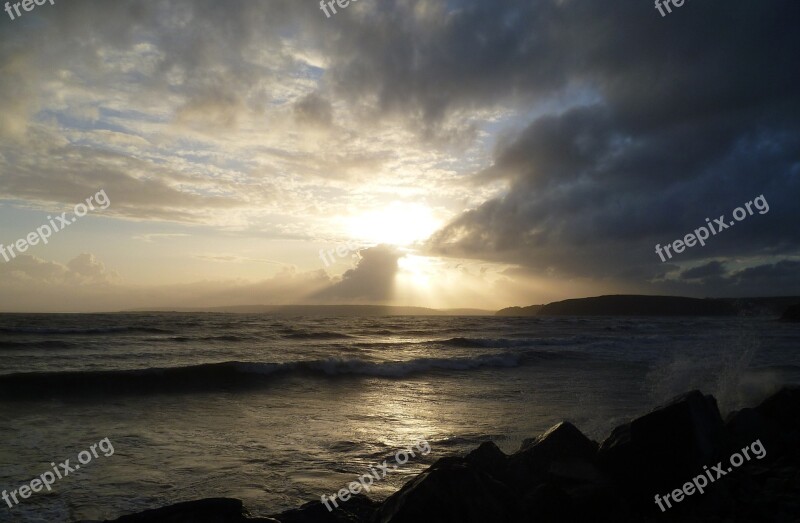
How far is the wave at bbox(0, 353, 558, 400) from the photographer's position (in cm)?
1691

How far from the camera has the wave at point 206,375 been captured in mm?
16906

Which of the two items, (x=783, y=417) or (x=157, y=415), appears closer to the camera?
(x=783, y=417)

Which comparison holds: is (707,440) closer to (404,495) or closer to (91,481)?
(404,495)

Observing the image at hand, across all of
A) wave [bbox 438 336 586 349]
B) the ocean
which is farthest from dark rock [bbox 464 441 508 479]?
wave [bbox 438 336 586 349]

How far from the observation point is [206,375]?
20125mm

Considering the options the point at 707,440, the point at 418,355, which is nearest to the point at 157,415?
the point at 707,440

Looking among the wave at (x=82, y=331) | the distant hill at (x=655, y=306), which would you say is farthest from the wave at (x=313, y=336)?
the distant hill at (x=655, y=306)

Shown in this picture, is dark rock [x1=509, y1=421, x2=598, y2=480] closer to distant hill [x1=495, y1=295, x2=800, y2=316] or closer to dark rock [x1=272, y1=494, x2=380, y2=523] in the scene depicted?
dark rock [x1=272, y1=494, x2=380, y2=523]

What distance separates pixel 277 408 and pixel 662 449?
35.7ft

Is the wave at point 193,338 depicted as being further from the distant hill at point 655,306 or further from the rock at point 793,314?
the distant hill at point 655,306

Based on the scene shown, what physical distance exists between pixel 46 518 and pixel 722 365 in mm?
23873

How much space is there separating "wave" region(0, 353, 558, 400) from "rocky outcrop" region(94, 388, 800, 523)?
Answer: 13.8 m

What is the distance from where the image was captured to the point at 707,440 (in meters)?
7.01

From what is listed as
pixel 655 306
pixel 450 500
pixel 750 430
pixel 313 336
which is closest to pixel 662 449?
pixel 750 430
